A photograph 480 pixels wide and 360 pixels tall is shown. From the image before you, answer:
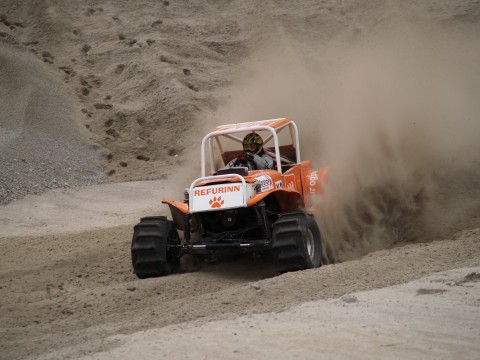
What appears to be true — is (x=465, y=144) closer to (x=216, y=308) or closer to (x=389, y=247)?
(x=389, y=247)

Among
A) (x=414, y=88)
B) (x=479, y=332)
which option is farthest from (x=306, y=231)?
(x=414, y=88)

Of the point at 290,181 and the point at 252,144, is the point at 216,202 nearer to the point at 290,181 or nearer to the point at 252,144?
the point at 290,181

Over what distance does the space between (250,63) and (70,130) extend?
27.9ft

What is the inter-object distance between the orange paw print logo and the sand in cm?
102

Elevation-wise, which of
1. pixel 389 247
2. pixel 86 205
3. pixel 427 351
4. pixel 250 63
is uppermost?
pixel 250 63

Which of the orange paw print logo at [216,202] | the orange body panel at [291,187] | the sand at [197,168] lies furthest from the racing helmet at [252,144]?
the orange paw print logo at [216,202]

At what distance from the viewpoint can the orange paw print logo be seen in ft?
32.7

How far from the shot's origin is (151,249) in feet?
33.0

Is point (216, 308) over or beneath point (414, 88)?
beneath

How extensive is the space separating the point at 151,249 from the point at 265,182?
6.34 ft

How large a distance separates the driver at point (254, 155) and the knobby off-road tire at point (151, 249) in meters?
1.84

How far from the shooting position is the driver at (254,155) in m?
11.5

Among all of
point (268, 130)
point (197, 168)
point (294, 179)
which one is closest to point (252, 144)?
point (268, 130)

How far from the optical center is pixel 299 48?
29.3 metres
